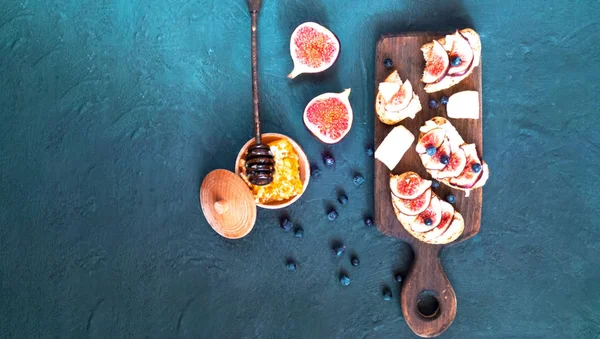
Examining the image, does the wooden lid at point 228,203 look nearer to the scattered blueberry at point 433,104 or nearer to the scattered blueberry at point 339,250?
the scattered blueberry at point 339,250

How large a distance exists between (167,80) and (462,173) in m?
1.80

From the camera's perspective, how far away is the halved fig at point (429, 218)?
2557 millimetres

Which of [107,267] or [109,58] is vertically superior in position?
[109,58]

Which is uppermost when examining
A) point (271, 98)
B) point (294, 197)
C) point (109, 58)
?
point (109, 58)

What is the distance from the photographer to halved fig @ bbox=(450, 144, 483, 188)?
2.55 metres

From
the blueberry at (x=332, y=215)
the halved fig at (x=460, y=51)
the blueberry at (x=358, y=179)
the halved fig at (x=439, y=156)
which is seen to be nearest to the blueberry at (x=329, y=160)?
the blueberry at (x=358, y=179)

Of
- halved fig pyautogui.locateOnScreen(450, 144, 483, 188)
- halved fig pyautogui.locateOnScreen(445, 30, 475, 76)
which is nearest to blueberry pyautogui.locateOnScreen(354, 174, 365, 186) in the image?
halved fig pyautogui.locateOnScreen(450, 144, 483, 188)

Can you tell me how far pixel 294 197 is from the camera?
2.60 meters

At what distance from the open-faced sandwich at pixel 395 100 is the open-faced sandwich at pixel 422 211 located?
34cm

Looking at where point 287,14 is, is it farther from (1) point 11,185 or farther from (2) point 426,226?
(1) point 11,185

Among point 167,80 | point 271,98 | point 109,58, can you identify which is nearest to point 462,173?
point 271,98

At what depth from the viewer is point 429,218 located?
255 centimetres

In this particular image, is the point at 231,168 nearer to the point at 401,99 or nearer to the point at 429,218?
the point at 401,99

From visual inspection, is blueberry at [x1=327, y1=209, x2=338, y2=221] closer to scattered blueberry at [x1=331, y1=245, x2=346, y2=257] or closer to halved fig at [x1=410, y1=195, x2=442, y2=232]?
scattered blueberry at [x1=331, y1=245, x2=346, y2=257]
